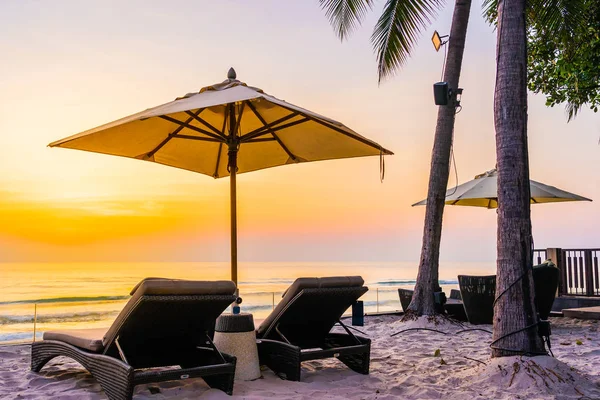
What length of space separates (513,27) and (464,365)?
3.02 meters

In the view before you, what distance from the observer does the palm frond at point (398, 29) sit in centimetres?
890

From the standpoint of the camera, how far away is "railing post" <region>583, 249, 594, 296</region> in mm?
10516

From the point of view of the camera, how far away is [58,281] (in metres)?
30.7

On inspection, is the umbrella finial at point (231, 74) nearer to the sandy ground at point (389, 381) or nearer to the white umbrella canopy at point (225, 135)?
the white umbrella canopy at point (225, 135)

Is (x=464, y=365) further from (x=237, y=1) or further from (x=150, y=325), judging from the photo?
(x=237, y=1)

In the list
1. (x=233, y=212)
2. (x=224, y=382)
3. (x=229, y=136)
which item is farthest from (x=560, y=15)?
(x=224, y=382)

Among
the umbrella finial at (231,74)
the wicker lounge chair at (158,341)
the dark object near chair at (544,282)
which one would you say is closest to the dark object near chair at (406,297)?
the dark object near chair at (544,282)

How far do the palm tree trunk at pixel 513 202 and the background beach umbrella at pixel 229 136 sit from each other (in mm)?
1182

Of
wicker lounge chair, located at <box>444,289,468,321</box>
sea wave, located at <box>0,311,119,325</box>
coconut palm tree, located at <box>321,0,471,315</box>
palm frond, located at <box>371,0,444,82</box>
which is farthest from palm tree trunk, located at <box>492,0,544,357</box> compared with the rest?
sea wave, located at <box>0,311,119,325</box>

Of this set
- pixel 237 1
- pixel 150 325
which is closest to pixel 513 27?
pixel 150 325

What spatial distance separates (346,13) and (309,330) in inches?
249

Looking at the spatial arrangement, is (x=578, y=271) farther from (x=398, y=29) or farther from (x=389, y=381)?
(x=389, y=381)

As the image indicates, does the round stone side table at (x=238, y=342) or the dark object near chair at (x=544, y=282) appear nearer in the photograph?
the round stone side table at (x=238, y=342)

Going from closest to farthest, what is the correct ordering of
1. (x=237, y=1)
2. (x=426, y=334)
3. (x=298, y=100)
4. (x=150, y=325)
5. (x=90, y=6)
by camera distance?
(x=150, y=325) → (x=426, y=334) → (x=90, y=6) → (x=237, y=1) → (x=298, y=100)
